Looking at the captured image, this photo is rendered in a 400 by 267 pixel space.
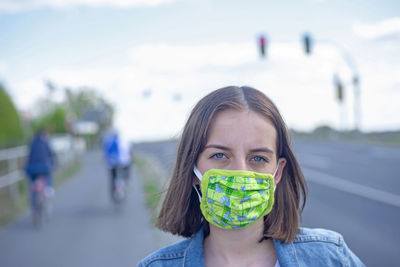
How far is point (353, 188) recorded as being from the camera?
12719 mm

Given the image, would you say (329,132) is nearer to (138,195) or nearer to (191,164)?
(138,195)

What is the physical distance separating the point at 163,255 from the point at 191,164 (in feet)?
1.42

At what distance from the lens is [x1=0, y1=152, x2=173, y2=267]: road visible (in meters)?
6.34

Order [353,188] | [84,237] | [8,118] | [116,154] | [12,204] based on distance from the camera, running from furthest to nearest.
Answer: [8,118] < [353,188] < [12,204] < [116,154] < [84,237]

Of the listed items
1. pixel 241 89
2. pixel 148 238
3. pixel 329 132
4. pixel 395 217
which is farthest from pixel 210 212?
pixel 329 132

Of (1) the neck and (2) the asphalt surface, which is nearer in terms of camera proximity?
(1) the neck

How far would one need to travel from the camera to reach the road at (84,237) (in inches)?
250

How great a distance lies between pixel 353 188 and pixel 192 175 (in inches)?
453

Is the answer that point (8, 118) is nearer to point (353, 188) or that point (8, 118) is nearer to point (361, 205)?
point (353, 188)

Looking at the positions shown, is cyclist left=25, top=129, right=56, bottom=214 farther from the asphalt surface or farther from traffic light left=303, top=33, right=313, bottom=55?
traffic light left=303, top=33, right=313, bottom=55

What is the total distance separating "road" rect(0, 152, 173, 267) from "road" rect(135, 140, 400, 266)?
4.88 ft

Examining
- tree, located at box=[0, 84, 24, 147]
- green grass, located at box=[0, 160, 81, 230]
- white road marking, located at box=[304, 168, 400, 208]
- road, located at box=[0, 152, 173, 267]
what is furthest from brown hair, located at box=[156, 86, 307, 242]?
tree, located at box=[0, 84, 24, 147]

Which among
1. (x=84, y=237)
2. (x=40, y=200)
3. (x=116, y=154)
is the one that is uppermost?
(x=116, y=154)

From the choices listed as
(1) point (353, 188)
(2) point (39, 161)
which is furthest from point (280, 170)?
(1) point (353, 188)
